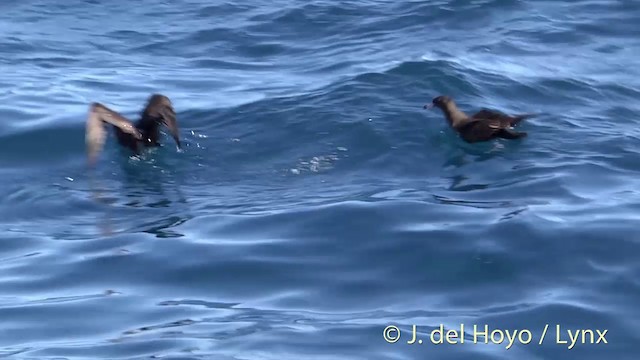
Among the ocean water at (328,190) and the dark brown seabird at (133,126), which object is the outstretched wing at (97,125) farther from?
the ocean water at (328,190)

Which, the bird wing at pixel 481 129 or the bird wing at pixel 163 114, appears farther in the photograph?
the bird wing at pixel 163 114

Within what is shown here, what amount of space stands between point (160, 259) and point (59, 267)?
70cm

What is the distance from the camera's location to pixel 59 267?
343 inches

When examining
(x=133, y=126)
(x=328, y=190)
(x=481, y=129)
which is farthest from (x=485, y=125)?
(x=133, y=126)

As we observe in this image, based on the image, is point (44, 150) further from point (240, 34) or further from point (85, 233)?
point (240, 34)

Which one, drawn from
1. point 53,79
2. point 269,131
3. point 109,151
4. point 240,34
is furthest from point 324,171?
point 240,34

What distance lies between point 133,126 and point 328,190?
7.26 ft

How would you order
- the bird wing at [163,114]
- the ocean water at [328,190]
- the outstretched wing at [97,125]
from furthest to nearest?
the bird wing at [163,114], the outstretched wing at [97,125], the ocean water at [328,190]

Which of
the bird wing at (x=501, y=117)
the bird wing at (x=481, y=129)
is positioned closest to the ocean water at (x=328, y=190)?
the bird wing at (x=481, y=129)

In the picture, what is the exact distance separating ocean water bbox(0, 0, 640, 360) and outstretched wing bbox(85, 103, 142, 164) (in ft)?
0.64

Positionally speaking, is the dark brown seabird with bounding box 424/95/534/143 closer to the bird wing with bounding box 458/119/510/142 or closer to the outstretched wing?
the bird wing with bounding box 458/119/510/142

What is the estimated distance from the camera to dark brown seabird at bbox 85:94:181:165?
1098 centimetres

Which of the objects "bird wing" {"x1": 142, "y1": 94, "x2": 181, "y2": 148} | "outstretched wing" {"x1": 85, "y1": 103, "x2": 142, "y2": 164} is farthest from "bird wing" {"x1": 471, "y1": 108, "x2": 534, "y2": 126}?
"outstretched wing" {"x1": 85, "y1": 103, "x2": 142, "y2": 164}

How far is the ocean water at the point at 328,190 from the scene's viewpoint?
24.1 feet
